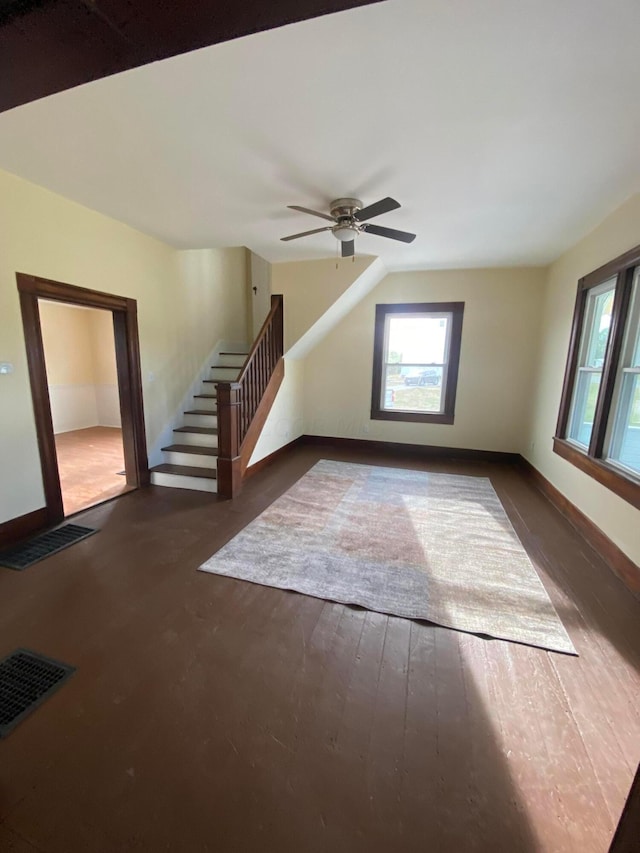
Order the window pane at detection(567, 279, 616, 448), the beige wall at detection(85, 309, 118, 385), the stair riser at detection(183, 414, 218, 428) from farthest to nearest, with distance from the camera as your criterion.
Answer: the beige wall at detection(85, 309, 118, 385) → the stair riser at detection(183, 414, 218, 428) → the window pane at detection(567, 279, 616, 448)

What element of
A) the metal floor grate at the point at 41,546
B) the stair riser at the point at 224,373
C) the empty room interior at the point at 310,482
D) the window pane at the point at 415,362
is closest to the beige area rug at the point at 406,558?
the empty room interior at the point at 310,482

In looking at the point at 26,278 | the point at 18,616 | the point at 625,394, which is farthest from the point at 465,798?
the point at 26,278

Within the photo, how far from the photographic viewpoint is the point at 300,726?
52.0 inches

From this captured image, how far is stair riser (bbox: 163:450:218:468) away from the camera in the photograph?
3828mm

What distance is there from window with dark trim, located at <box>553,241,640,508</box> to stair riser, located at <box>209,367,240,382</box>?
4126 millimetres

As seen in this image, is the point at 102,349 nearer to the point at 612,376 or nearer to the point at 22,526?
the point at 22,526

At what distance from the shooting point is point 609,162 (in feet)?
6.82

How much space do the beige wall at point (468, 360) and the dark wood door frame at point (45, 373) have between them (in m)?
2.72

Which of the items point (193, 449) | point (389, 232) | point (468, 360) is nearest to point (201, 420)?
point (193, 449)

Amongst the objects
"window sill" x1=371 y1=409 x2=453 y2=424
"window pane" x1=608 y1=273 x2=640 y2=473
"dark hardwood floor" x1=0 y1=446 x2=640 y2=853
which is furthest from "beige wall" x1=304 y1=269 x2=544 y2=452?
"dark hardwood floor" x1=0 y1=446 x2=640 y2=853

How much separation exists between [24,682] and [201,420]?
10.1ft

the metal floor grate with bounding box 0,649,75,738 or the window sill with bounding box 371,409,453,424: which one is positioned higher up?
the window sill with bounding box 371,409,453,424

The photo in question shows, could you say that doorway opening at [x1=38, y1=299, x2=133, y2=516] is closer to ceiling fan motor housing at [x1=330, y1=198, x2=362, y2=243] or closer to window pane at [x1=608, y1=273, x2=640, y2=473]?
ceiling fan motor housing at [x1=330, y1=198, x2=362, y2=243]

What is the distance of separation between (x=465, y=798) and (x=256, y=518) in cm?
225
